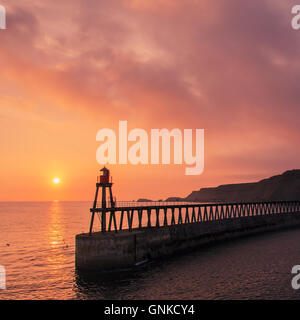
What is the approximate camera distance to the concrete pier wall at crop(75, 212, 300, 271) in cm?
3225

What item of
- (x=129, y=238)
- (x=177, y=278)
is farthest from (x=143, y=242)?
(x=177, y=278)

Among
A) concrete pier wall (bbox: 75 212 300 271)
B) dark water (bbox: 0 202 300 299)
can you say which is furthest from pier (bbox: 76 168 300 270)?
dark water (bbox: 0 202 300 299)

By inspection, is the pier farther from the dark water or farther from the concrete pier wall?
the dark water

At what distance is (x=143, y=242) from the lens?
3650 cm

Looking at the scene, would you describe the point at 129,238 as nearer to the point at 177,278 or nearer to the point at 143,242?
the point at 143,242

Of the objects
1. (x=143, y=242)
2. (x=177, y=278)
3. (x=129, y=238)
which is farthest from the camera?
(x=143, y=242)

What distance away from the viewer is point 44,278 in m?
33.0

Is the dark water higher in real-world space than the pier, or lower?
lower

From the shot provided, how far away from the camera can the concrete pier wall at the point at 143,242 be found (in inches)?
1270

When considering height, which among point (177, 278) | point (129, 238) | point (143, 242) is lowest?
point (177, 278)

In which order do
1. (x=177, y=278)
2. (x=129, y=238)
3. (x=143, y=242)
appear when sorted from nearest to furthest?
1. (x=177, y=278)
2. (x=129, y=238)
3. (x=143, y=242)

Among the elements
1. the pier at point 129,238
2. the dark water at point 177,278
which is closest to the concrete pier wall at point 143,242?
the pier at point 129,238
